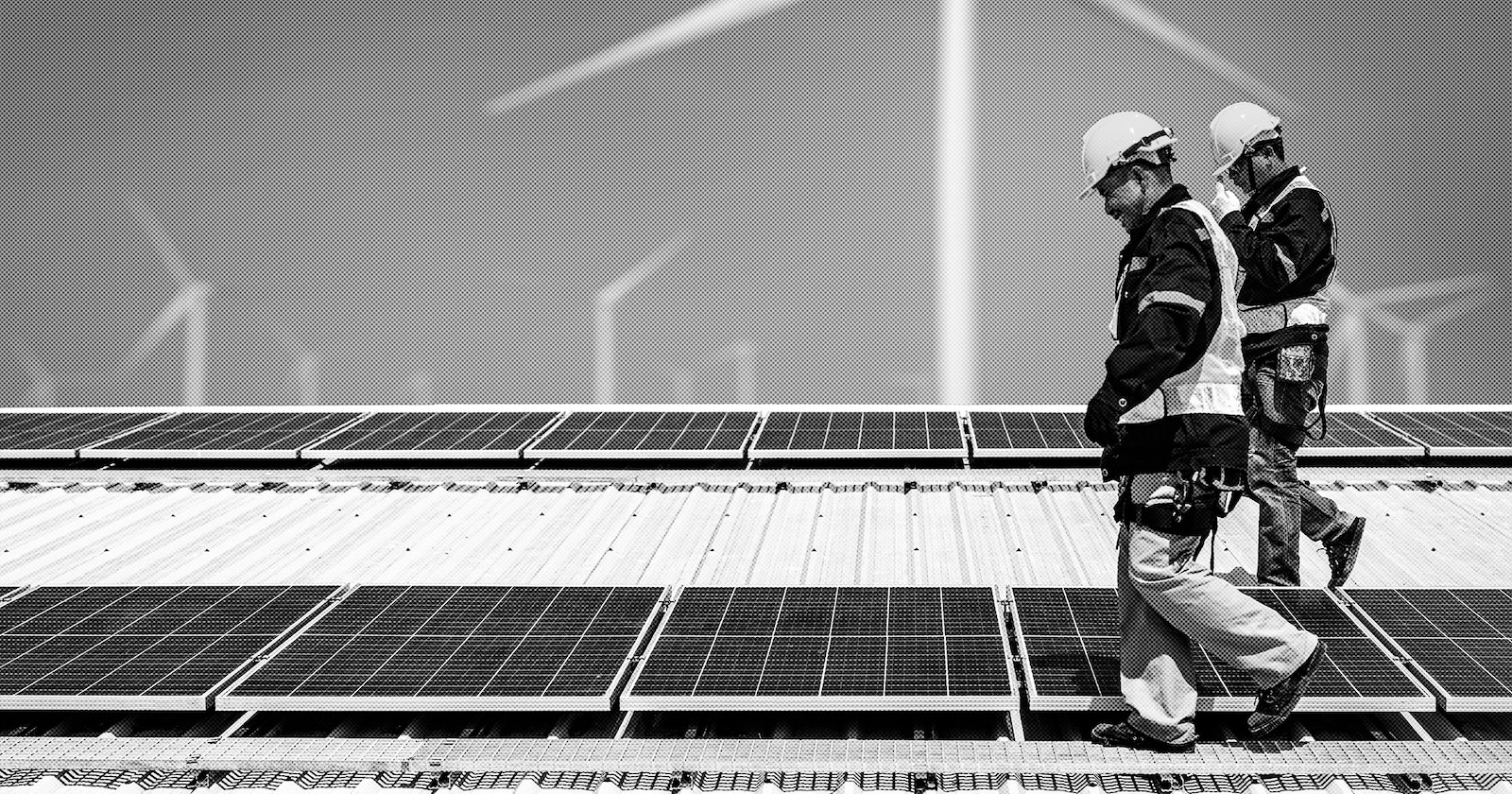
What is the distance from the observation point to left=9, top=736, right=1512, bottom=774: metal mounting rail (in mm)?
5711

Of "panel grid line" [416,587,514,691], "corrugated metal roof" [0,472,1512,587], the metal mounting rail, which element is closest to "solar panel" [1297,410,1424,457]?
"corrugated metal roof" [0,472,1512,587]

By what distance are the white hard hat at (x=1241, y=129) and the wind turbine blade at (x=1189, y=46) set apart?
11770 millimetres

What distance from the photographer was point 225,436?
12.6m

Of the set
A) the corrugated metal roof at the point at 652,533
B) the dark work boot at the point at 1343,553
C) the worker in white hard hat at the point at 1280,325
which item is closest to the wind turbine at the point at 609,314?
the corrugated metal roof at the point at 652,533

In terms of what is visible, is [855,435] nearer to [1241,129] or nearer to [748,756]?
[1241,129]

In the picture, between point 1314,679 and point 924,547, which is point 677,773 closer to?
point 1314,679

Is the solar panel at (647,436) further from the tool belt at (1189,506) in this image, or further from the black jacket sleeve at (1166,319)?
the black jacket sleeve at (1166,319)

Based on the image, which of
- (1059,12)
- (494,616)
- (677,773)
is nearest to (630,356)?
(1059,12)

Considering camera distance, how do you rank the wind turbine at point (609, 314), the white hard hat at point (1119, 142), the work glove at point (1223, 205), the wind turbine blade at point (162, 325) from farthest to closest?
the wind turbine blade at point (162, 325)
the wind turbine at point (609, 314)
the work glove at point (1223, 205)
the white hard hat at point (1119, 142)

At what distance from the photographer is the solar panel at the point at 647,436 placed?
11.8m

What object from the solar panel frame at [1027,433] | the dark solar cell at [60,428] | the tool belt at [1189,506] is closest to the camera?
the tool belt at [1189,506]

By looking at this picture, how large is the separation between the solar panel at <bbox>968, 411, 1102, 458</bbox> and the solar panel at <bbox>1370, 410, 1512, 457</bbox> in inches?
99.9

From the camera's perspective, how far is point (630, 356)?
67.1 ft

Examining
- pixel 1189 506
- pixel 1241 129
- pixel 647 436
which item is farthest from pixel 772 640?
pixel 647 436
